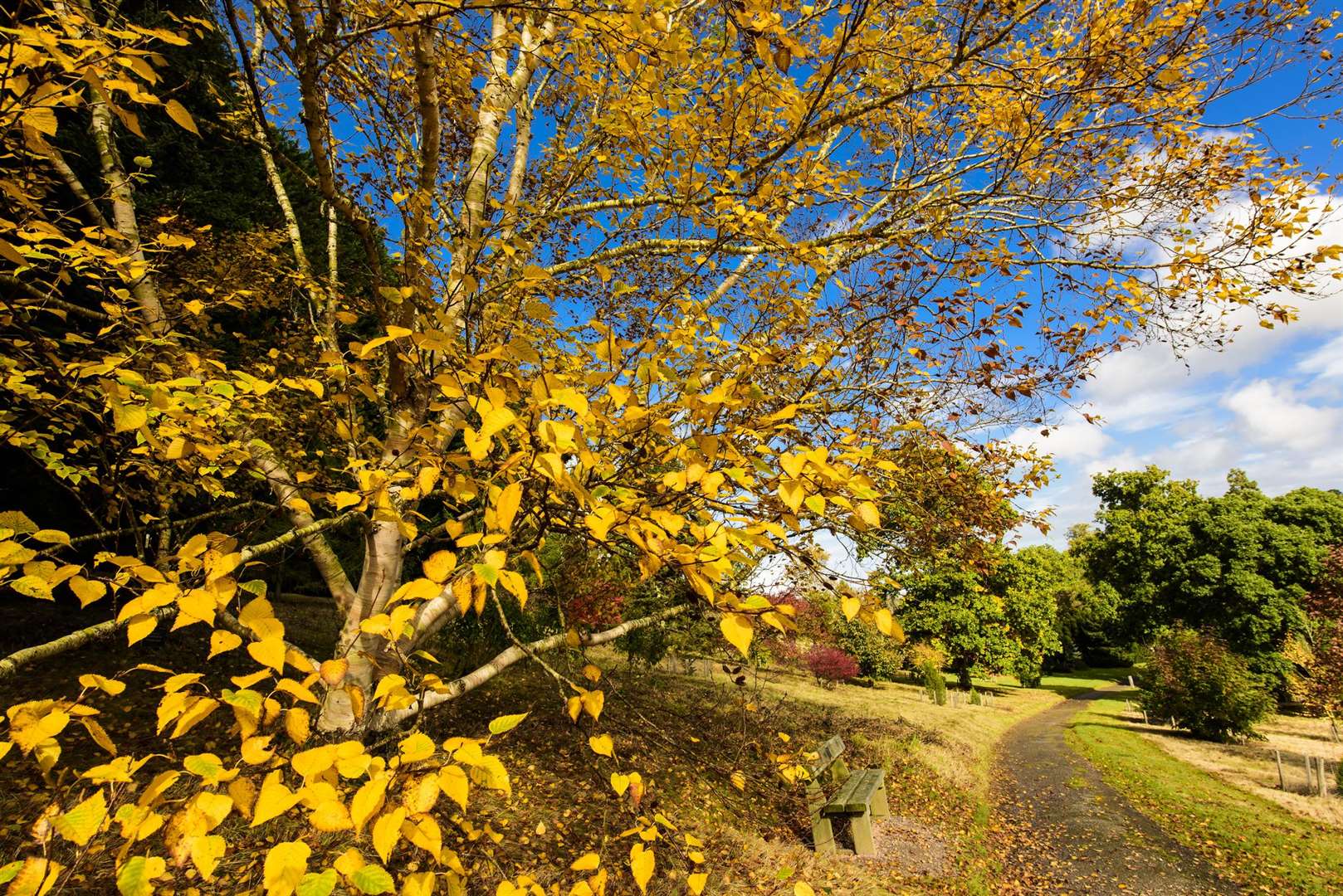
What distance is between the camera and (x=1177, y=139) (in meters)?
4.10

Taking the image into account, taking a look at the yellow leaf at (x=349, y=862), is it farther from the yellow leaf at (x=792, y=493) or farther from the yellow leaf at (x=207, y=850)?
the yellow leaf at (x=792, y=493)

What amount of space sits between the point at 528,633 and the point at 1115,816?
10594mm

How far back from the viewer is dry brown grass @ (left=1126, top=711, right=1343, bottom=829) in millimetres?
10336

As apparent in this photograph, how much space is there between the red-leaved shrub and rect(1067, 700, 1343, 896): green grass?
9.16 m

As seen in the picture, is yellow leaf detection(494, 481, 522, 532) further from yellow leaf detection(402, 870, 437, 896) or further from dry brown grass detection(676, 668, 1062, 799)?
dry brown grass detection(676, 668, 1062, 799)

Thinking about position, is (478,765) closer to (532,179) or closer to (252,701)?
(252,701)

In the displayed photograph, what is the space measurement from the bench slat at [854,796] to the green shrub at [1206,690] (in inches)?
591

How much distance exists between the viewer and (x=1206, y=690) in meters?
15.7

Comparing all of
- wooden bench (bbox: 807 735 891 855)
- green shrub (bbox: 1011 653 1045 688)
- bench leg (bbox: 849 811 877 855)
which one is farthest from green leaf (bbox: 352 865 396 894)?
green shrub (bbox: 1011 653 1045 688)

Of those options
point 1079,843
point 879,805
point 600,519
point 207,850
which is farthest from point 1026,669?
point 207,850

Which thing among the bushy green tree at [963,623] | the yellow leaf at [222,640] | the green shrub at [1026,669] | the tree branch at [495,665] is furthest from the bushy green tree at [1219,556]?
the yellow leaf at [222,640]

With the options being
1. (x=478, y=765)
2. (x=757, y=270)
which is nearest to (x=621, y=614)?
(x=757, y=270)

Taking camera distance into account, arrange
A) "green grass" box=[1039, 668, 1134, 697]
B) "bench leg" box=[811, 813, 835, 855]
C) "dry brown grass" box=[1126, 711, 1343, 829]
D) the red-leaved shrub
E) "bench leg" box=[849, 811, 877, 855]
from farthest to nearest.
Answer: "green grass" box=[1039, 668, 1134, 697], the red-leaved shrub, "dry brown grass" box=[1126, 711, 1343, 829], "bench leg" box=[849, 811, 877, 855], "bench leg" box=[811, 813, 835, 855]

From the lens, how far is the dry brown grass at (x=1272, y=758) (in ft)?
33.9
